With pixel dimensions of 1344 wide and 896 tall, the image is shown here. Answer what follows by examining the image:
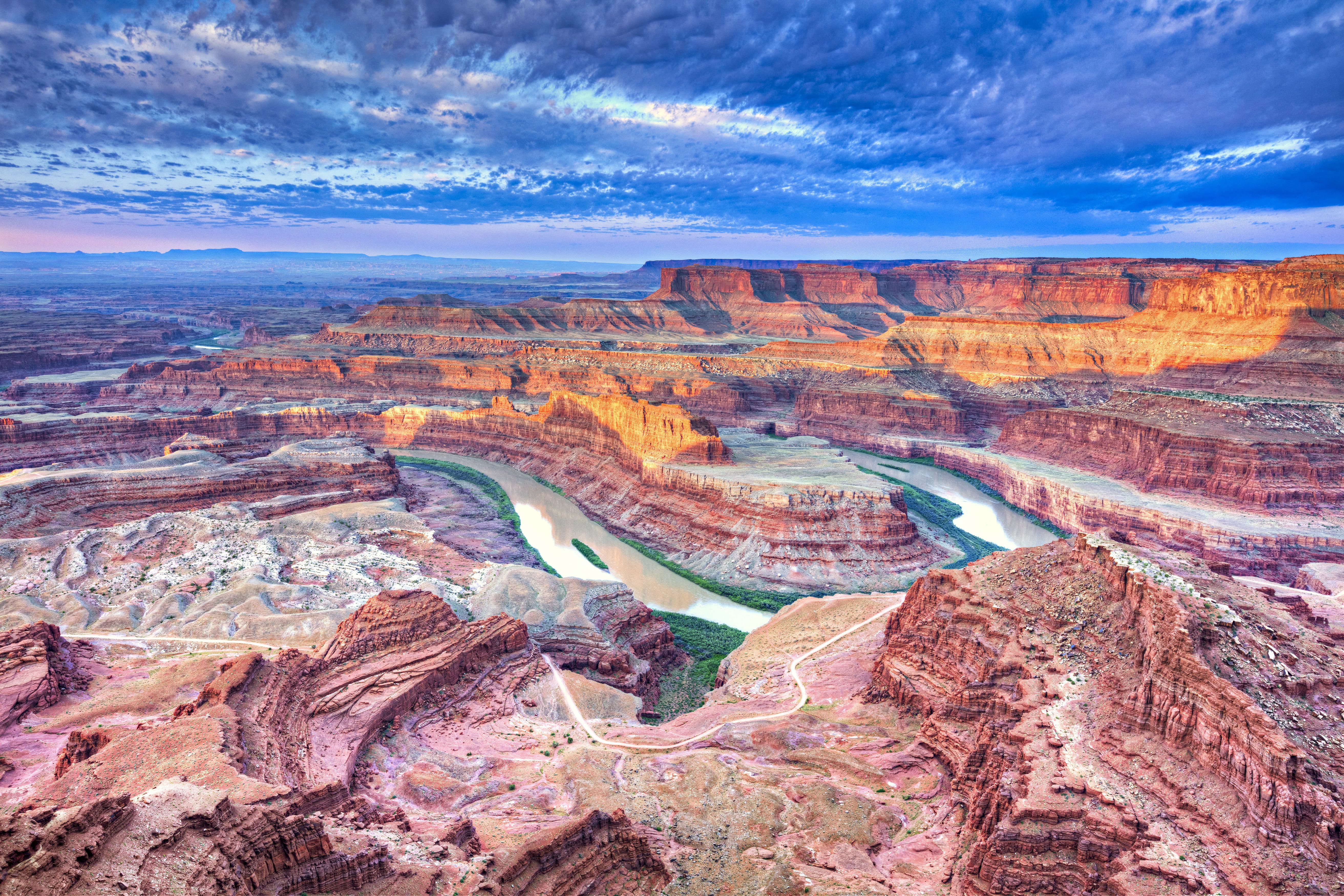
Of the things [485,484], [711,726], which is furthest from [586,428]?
[711,726]

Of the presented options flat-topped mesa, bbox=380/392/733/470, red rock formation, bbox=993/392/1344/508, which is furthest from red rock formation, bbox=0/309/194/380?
red rock formation, bbox=993/392/1344/508

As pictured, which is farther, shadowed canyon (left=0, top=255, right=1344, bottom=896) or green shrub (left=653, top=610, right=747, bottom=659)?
green shrub (left=653, top=610, right=747, bottom=659)

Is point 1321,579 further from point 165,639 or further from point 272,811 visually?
point 165,639

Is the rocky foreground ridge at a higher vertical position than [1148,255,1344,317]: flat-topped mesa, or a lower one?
lower

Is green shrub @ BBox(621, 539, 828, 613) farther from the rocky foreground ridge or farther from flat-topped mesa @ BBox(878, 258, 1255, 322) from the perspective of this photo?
flat-topped mesa @ BBox(878, 258, 1255, 322)

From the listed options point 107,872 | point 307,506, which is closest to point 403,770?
point 107,872

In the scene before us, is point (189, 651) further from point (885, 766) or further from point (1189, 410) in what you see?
point (1189, 410)

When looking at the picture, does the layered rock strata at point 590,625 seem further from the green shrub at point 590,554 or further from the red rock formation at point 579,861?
the red rock formation at point 579,861
